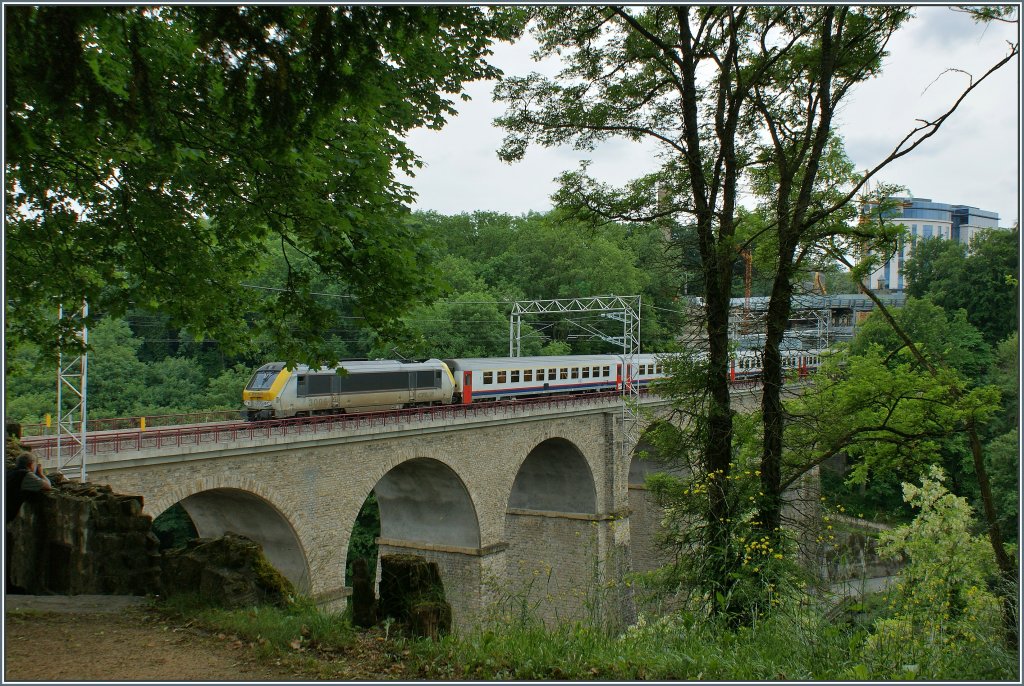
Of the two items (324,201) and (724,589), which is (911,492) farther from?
(324,201)

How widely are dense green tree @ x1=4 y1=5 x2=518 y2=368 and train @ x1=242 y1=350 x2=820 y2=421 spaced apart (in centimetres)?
680

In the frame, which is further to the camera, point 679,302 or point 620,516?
point 620,516

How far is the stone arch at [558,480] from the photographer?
27781 mm

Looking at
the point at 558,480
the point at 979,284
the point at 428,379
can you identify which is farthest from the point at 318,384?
the point at 979,284

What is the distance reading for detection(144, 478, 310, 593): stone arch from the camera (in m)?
17.1

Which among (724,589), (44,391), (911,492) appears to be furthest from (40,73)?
(44,391)

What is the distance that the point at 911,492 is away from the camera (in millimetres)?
17969

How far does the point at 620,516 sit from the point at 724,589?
853 inches

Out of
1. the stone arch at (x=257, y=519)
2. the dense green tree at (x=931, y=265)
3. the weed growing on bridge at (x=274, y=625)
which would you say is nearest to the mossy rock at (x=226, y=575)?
the weed growing on bridge at (x=274, y=625)

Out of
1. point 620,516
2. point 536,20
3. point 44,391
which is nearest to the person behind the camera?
point 536,20

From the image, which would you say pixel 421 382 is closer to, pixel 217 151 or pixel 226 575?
pixel 226 575

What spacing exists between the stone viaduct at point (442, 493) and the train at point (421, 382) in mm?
1856

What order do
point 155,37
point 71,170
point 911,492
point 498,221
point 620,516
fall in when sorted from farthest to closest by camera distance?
point 498,221, point 620,516, point 911,492, point 71,170, point 155,37

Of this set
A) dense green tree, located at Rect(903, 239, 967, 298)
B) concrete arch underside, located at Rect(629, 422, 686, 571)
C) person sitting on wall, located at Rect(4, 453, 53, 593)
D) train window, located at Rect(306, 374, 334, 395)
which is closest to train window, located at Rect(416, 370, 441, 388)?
train window, located at Rect(306, 374, 334, 395)
